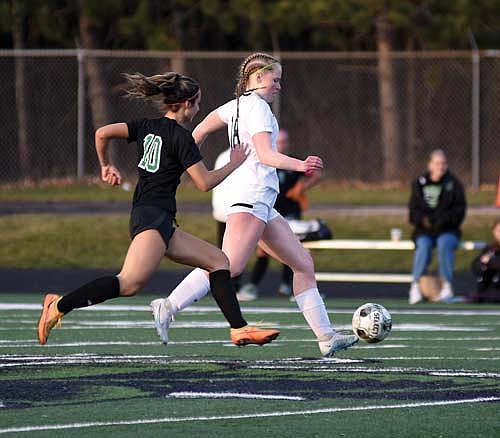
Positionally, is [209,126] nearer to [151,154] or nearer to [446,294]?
[151,154]

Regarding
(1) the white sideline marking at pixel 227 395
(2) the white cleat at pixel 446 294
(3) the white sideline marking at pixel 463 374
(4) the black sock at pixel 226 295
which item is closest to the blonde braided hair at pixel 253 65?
(4) the black sock at pixel 226 295

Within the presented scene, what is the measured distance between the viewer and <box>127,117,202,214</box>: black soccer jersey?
9.00m

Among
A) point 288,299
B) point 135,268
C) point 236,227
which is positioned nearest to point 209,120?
point 236,227

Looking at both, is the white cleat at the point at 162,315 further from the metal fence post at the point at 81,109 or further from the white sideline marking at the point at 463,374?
the metal fence post at the point at 81,109

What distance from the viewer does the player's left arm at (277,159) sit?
357 inches

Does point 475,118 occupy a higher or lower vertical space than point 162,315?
higher

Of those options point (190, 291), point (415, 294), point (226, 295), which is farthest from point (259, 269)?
point (226, 295)

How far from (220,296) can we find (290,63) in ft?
68.4

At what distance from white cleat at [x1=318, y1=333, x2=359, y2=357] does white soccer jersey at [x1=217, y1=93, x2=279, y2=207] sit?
1064mm

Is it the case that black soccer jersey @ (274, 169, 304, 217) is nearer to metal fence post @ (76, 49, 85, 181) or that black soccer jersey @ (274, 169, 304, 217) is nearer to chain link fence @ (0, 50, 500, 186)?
metal fence post @ (76, 49, 85, 181)

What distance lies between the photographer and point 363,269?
67.0ft

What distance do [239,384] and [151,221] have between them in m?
1.19

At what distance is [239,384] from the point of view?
852cm

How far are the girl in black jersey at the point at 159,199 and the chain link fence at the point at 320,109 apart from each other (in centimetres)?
1768
